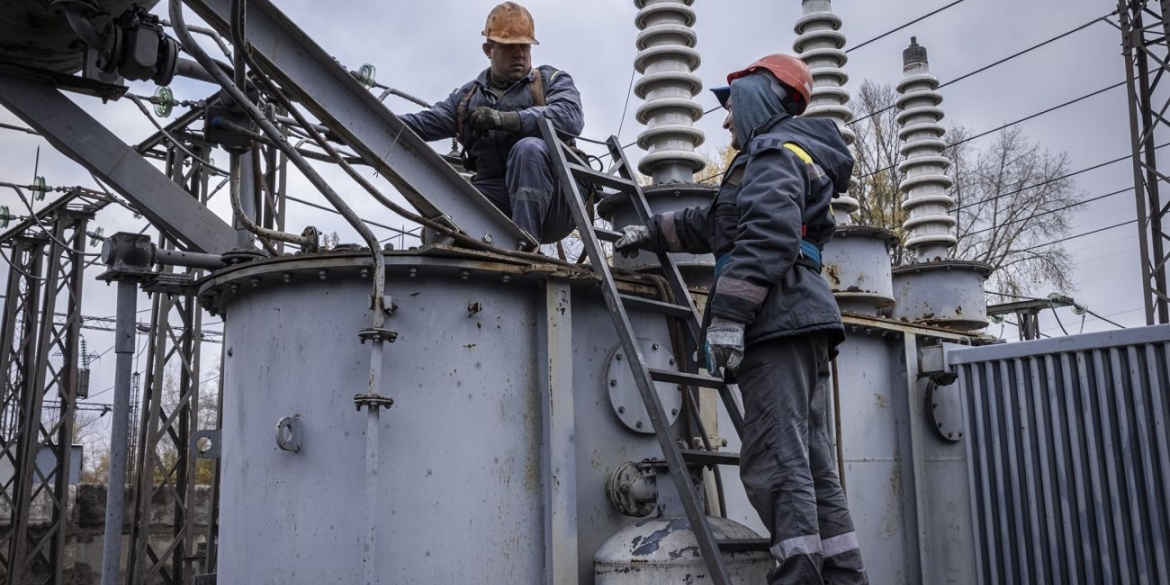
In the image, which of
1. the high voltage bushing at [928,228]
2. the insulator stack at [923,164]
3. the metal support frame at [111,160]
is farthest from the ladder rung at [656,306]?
the insulator stack at [923,164]

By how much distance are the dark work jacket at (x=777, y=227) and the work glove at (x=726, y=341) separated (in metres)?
0.03

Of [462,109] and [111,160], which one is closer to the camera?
[111,160]

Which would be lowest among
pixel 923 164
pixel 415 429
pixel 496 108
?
pixel 415 429

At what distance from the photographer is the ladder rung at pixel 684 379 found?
396 cm

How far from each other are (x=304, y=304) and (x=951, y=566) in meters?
3.87

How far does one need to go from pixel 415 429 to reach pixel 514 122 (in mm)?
1685

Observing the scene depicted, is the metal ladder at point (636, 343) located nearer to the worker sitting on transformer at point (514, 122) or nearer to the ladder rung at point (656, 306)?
the ladder rung at point (656, 306)

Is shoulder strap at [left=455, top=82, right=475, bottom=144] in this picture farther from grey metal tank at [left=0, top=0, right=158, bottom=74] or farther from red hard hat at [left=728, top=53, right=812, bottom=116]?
red hard hat at [left=728, top=53, right=812, bottom=116]

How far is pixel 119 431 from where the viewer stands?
4.54m

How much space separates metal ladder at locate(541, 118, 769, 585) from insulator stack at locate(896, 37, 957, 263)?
5507 millimetres

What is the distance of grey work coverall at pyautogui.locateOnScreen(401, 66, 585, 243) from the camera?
471cm

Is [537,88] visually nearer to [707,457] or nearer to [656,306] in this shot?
[656,306]

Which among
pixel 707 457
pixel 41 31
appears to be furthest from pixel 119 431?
pixel 707 457

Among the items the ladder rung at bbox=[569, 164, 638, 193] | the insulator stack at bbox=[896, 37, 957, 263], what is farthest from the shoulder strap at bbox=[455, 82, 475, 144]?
the insulator stack at bbox=[896, 37, 957, 263]
